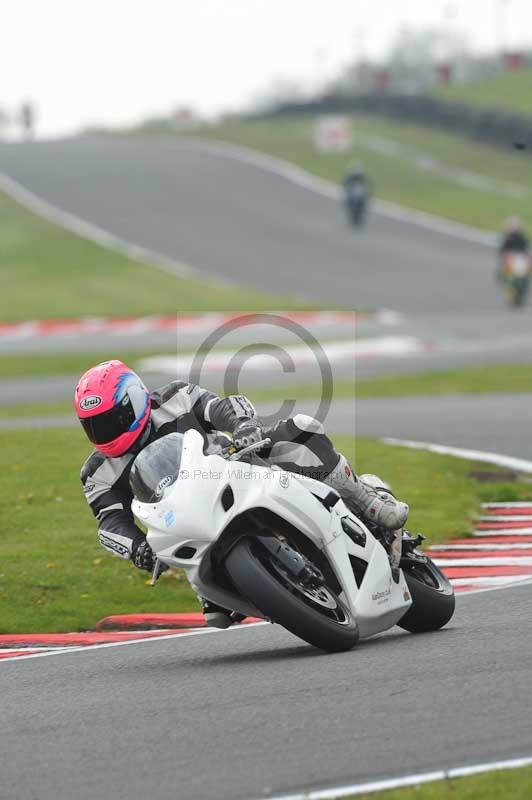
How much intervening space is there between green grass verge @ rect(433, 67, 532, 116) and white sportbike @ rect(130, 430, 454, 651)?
46.0m

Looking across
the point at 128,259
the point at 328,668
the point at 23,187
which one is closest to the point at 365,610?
the point at 328,668

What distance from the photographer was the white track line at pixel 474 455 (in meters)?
12.0

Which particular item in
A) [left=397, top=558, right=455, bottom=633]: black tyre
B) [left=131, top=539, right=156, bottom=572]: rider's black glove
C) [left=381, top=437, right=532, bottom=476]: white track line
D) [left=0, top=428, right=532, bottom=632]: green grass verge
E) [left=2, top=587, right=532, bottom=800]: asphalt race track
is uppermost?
[left=131, top=539, right=156, bottom=572]: rider's black glove

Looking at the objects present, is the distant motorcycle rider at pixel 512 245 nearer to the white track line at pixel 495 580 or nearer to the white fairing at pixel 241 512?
the white track line at pixel 495 580

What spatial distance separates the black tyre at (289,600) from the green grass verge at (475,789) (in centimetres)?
156

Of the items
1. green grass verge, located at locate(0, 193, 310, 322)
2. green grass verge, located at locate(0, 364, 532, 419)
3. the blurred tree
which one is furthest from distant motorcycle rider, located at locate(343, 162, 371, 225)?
the blurred tree

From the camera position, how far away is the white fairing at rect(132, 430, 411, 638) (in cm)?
598

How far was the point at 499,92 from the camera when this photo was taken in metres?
58.2

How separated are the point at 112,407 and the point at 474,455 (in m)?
6.63

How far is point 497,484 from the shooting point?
11070mm

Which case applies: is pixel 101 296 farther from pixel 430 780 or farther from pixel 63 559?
pixel 430 780

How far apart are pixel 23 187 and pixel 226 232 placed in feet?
33.1

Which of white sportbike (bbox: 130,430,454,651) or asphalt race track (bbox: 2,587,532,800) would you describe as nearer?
asphalt race track (bbox: 2,587,532,800)

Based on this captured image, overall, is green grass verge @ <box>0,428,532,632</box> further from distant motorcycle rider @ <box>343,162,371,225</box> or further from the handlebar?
distant motorcycle rider @ <box>343,162,371,225</box>
